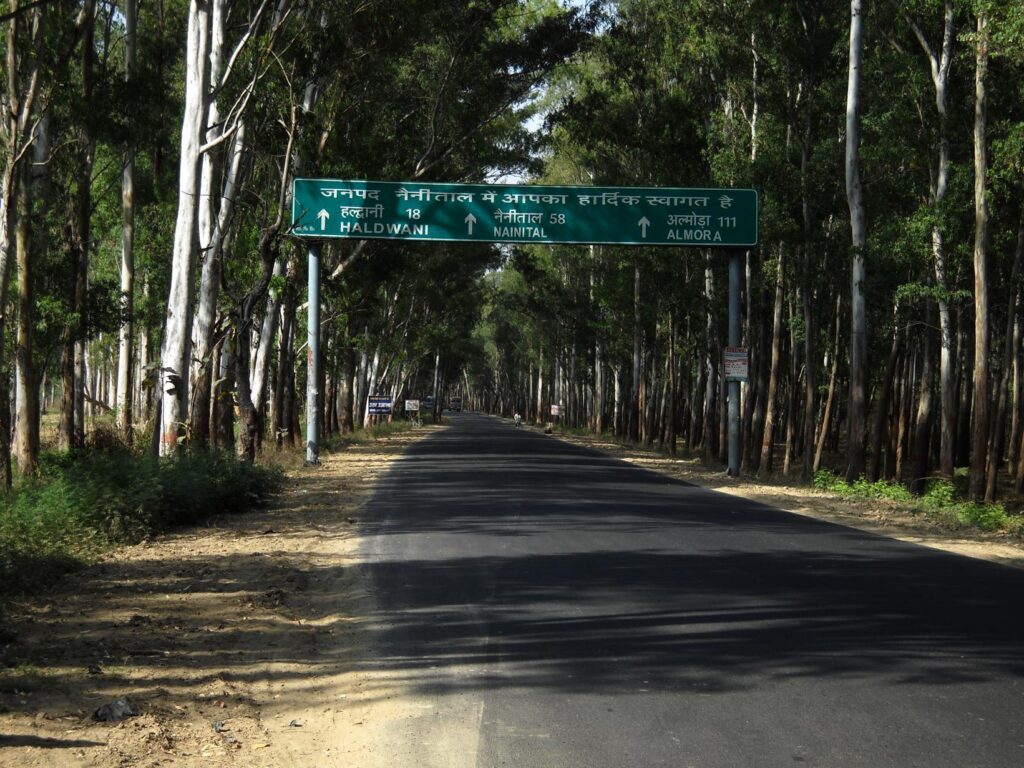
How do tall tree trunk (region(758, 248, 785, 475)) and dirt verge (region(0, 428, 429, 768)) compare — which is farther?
tall tree trunk (region(758, 248, 785, 475))

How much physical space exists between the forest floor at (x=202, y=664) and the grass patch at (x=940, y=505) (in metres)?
5.25

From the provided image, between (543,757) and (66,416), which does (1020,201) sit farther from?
(543,757)

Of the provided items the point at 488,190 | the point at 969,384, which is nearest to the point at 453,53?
the point at 488,190

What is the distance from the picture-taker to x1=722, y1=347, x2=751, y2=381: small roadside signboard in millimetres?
28797

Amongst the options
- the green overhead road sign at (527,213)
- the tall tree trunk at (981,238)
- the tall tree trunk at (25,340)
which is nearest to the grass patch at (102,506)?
the tall tree trunk at (25,340)

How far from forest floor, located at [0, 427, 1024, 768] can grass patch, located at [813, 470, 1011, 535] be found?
5251 millimetres

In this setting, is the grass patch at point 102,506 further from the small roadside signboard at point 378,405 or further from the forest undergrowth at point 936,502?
the small roadside signboard at point 378,405

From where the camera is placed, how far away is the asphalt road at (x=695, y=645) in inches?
240

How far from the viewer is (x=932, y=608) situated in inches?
386

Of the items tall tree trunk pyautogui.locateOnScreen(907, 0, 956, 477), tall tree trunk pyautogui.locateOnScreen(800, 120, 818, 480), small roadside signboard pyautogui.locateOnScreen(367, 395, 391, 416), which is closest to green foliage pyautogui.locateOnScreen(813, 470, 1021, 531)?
tall tree trunk pyautogui.locateOnScreen(907, 0, 956, 477)

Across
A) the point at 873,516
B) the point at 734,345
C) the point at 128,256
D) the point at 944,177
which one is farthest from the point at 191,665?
the point at 128,256

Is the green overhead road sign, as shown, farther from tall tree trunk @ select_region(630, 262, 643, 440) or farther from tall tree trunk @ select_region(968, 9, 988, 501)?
tall tree trunk @ select_region(630, 262, 643, 440)

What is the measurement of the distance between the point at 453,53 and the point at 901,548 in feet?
71.9

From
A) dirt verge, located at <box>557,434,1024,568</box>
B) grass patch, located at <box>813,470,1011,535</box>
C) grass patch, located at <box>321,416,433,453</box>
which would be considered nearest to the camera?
dirt verge, located at <box>557,434,1024,568</box>
